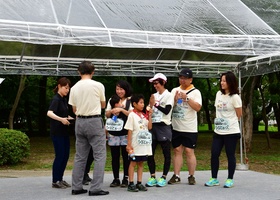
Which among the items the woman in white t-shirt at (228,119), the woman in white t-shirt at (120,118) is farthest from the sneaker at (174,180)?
the woman in white t-shirt at (120,118)

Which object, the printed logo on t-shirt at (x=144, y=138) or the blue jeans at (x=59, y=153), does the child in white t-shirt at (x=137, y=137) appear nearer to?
the printed logo on t-shirt at (x=144, y=138)

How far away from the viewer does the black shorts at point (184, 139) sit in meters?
6.72

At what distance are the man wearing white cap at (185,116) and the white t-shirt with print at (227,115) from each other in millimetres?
332

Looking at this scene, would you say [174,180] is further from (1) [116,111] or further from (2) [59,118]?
(2) [59,118]

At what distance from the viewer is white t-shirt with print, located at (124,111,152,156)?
6105 millimetres

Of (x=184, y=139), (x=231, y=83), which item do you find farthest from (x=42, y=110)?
(x=231, y=83)

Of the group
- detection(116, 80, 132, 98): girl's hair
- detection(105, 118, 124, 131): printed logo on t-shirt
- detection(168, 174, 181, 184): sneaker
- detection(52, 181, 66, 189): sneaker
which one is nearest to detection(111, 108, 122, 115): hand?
detection(105, 118, 124, 131): printed logo on t-shirt

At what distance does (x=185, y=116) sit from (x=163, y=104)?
45cm

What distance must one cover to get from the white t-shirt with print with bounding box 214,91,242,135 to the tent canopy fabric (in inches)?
30.4

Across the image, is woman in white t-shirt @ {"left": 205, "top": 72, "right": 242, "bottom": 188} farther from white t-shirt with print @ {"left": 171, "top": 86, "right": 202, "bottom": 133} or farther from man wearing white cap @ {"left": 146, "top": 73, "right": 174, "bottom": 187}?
man wearing white cap @ {"left": 146, "top": 73, "right": 174, "bottom": 187}

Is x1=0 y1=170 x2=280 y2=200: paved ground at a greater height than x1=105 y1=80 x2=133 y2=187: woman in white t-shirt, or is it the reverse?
x1=105 y1=80 x2=133 y2=187: woman in white t-shirt

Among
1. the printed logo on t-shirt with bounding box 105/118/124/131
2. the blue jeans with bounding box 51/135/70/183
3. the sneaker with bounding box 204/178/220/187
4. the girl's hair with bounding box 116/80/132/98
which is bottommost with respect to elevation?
the sneaker with bounding box 204/178/220/187

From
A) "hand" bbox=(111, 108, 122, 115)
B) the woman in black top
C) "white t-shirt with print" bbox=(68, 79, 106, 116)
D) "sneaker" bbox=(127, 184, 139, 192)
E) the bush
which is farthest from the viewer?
the bush

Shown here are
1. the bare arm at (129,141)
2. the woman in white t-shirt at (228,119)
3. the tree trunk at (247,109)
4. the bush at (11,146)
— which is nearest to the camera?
the bare arm at (129,141)
